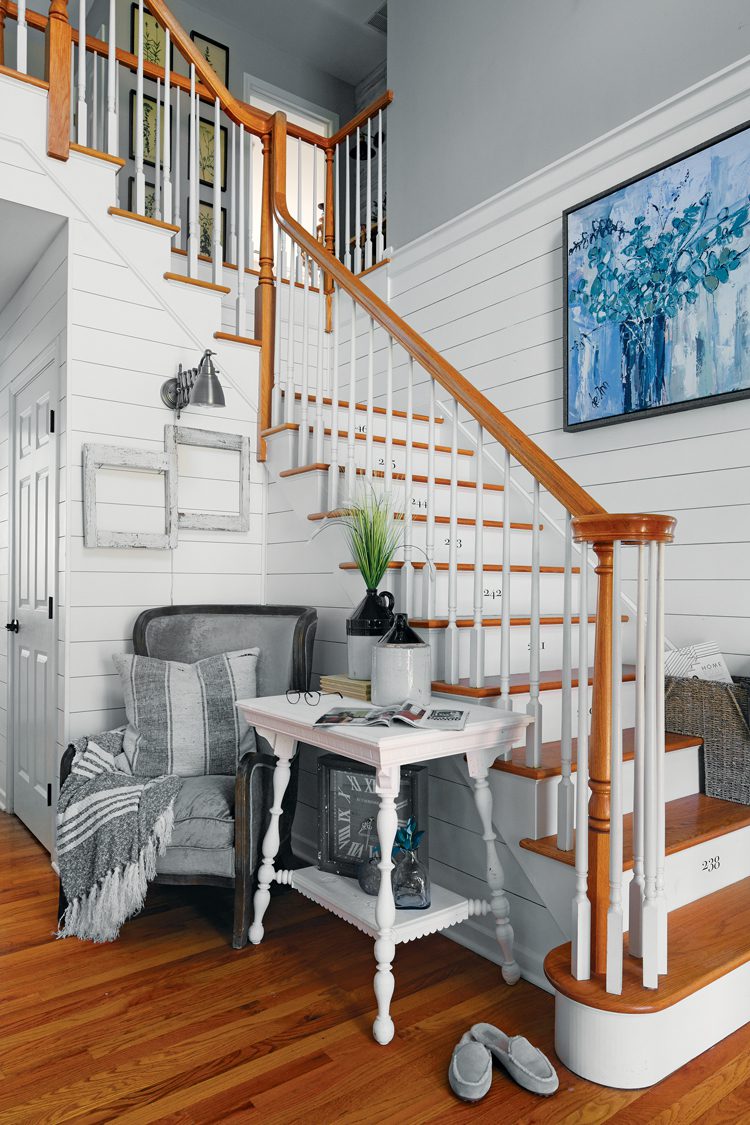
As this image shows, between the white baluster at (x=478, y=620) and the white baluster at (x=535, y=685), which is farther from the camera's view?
the white baluster at (x=478, y=620)

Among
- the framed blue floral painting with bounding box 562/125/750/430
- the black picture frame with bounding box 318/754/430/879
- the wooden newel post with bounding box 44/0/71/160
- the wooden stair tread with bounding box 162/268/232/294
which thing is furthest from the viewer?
the wooden stair tread with bounding box 162/268/232/294

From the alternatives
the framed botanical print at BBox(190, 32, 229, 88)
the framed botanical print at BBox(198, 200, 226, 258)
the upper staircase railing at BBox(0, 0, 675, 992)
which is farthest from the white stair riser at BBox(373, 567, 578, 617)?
the framed botanical print at BBox(190, 32, 229, 88)

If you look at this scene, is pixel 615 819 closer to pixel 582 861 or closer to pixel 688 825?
pixel 582 861

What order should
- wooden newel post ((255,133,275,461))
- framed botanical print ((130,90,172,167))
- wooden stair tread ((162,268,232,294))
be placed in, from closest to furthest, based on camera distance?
wooden stair tread ((162,268,232,294)), wooden newel post ((255,133,275,461)), framed botanical print ((130,90,172,167))

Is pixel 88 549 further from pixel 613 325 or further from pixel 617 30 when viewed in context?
pixel 617 30

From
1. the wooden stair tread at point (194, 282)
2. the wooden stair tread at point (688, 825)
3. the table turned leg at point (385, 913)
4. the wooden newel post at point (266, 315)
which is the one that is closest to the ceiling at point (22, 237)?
the wooden stair tread at point (194, 282)

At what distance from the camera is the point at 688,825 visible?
216 centimetres

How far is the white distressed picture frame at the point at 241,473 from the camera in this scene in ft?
10.2

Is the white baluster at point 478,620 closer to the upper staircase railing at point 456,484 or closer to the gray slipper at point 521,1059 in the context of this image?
the upper staircase railing at point 456,484

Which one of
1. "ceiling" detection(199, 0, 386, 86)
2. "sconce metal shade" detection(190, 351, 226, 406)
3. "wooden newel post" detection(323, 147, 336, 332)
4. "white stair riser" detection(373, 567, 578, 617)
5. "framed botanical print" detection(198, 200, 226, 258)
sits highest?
"ceiling" detection(199, 0, 386, 86)

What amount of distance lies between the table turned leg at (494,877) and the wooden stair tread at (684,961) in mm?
203

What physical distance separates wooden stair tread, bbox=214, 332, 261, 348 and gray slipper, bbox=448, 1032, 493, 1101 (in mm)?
2654

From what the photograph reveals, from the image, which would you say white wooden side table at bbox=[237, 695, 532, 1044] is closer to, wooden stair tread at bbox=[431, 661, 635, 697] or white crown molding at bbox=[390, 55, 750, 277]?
wooden stair tread at bbox=[431, 661, 635, 697]

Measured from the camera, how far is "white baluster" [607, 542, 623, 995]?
1.66 metres
